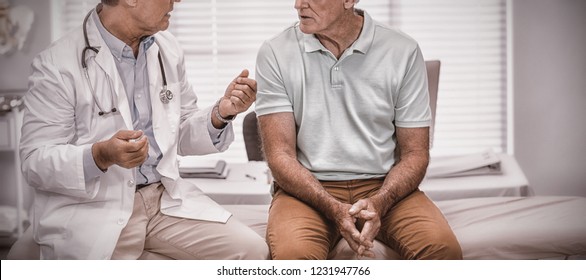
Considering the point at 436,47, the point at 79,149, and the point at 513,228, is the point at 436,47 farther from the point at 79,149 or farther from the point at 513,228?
the point at 79,149

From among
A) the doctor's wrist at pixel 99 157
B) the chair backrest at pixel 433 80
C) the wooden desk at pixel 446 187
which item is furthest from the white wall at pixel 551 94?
the doctor's wrist at pixel 99 157

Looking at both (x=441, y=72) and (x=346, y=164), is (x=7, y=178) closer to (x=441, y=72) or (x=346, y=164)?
(x=346, y=164)

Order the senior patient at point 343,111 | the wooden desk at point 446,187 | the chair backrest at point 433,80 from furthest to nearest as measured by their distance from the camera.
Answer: the chair backrest at point 433,80 < the wooden desk at point 446,187 < the senior patient at point 343,111

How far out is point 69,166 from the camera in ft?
6.42

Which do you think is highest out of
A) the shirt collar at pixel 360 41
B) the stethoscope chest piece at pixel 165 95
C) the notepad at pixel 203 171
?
the shirt collar at pixel 360 41

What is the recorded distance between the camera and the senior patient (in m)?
2.19

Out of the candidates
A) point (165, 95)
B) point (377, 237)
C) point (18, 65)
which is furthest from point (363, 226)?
point (18, 65)

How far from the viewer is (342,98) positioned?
222cm

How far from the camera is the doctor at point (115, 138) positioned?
199 cm

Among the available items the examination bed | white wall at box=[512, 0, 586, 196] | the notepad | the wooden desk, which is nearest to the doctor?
the examination bed

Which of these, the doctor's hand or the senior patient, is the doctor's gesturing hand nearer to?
the senior patient

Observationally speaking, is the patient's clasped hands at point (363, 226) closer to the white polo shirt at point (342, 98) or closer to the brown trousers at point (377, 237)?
the brown trousers at point (377, 237)

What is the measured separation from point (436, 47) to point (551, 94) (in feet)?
2.21

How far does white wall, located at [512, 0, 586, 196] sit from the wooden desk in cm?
5
